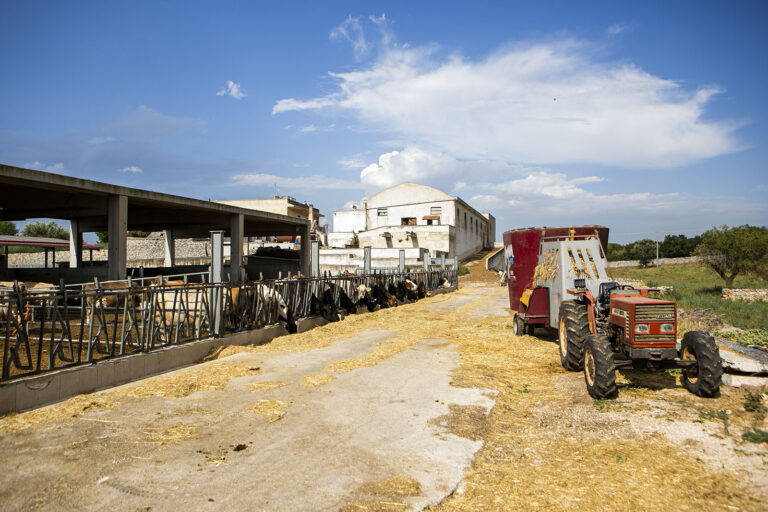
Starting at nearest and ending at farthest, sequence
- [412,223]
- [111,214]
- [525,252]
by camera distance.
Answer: [525,252], [111,214], [412,223]

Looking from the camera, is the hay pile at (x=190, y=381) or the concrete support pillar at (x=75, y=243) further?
the concrete support pillar at (x=75, y=243)

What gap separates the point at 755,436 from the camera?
4.88 m

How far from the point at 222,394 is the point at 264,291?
493cm

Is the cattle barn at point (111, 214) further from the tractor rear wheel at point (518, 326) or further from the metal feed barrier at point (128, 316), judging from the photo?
the tractor rear wheel at point (518, 326)

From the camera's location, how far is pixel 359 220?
5584cm

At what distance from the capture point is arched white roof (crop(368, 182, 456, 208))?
174ft


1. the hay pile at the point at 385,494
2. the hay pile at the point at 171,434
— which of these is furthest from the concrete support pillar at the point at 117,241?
the hay pile at the point at 385,494

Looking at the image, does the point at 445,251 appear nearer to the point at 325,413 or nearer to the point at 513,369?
the point at 513,369

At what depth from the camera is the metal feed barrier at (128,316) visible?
21.7 feet

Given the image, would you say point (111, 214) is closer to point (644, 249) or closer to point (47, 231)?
point (47, 231)

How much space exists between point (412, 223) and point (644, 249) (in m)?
43.5

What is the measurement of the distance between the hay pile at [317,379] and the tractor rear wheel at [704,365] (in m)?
5.17

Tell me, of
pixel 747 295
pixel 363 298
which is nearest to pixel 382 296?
pixel 363 298

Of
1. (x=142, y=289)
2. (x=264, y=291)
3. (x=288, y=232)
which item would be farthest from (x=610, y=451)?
(x=288, y=232)
